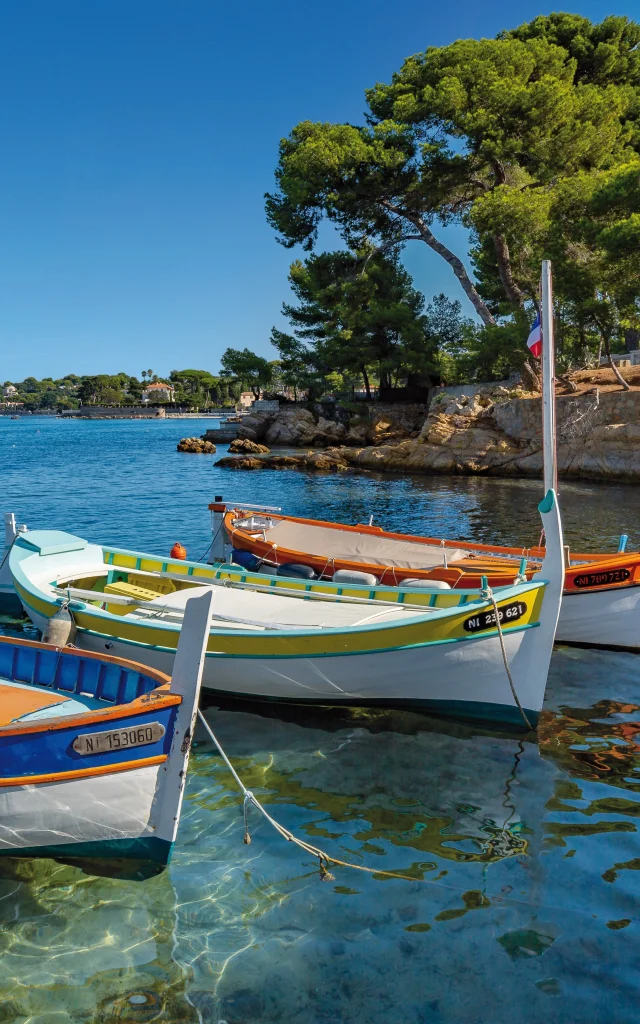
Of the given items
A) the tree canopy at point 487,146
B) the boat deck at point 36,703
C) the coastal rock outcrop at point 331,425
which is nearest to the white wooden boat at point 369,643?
the boat deck at point 36,703

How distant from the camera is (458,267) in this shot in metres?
42.6

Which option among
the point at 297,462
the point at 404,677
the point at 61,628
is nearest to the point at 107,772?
the point at 404,677

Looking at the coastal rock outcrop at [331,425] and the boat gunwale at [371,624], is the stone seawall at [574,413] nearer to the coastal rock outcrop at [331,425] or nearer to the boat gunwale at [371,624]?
the coastal rock outcrop at [331,425]

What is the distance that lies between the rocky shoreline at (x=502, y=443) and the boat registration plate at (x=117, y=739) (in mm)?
29609

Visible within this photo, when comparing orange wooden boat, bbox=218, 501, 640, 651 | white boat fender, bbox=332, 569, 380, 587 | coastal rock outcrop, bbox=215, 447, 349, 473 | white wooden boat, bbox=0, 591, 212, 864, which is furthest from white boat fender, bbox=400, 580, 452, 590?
coastal rock outcrop, bbox=215, 447, 349, 473

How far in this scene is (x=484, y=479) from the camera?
3469cm

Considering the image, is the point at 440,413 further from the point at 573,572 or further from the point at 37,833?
the point at 37,833

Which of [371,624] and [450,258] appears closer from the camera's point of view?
[371,624]

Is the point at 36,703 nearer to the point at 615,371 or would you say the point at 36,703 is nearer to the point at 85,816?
the point at 85,816

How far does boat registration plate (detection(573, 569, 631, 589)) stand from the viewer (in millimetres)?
10477

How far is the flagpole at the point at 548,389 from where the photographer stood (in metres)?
7.53

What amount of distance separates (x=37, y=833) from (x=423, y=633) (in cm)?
451

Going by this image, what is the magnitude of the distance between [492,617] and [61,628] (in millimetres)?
5580

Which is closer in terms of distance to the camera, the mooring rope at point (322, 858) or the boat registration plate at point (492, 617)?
the mooring rope at point (322, 858)
